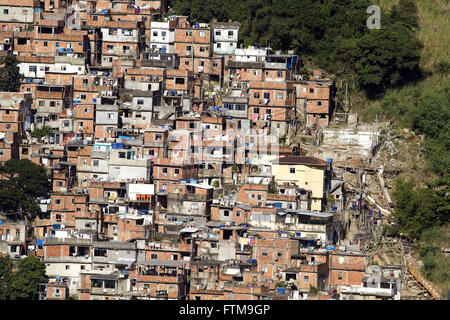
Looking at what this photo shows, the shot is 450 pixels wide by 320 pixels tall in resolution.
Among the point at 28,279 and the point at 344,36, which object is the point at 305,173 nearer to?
the point at 344,36

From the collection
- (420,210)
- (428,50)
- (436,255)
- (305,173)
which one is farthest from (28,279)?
(428,50)

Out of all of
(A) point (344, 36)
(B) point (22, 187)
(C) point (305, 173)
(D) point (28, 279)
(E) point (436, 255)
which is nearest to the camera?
(D) point (28, 279)

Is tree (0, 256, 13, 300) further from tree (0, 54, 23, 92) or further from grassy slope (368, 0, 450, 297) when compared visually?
grassy slope (368, 0, 450, 297)

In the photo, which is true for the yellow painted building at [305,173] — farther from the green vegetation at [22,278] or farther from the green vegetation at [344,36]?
the green vegetation at [22,278]
